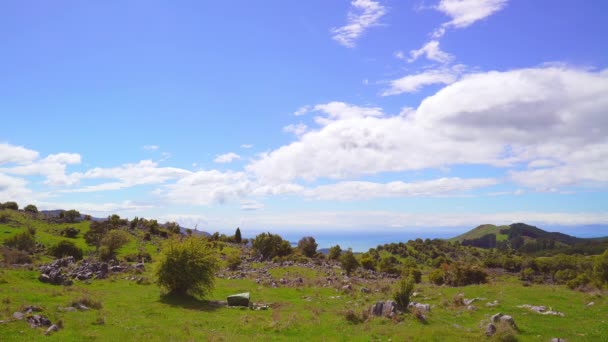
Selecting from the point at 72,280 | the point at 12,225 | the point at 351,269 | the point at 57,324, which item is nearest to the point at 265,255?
the point at 351,269

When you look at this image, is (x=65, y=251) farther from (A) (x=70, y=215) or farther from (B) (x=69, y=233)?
(A) (x=70, y=215)

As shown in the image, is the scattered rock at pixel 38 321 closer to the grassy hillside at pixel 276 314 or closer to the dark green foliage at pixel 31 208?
the grassy hillside at pixel 276 314

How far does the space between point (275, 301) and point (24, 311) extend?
68.8 feet

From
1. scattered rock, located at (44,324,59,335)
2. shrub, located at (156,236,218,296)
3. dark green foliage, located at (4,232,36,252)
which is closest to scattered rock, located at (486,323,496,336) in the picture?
shrub, located at (156,236,218,296)

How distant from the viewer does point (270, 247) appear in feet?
306

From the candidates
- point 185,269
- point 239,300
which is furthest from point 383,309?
point 185,269

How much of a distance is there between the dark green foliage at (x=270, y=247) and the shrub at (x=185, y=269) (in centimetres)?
5313

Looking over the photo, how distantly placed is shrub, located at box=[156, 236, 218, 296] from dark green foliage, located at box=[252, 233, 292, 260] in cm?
5313

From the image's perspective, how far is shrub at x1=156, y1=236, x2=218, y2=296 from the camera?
120 ft

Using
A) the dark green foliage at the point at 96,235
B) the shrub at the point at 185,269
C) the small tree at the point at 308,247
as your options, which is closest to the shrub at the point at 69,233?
the dark green foliage at the point at 96,235

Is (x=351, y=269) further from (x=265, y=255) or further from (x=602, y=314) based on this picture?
(x=602, y=314)

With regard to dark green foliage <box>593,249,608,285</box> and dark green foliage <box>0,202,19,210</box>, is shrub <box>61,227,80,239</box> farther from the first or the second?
dark green foliage <box>593,249,608,285</box>

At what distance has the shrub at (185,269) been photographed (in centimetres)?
3650

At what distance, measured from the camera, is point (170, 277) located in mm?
36438
